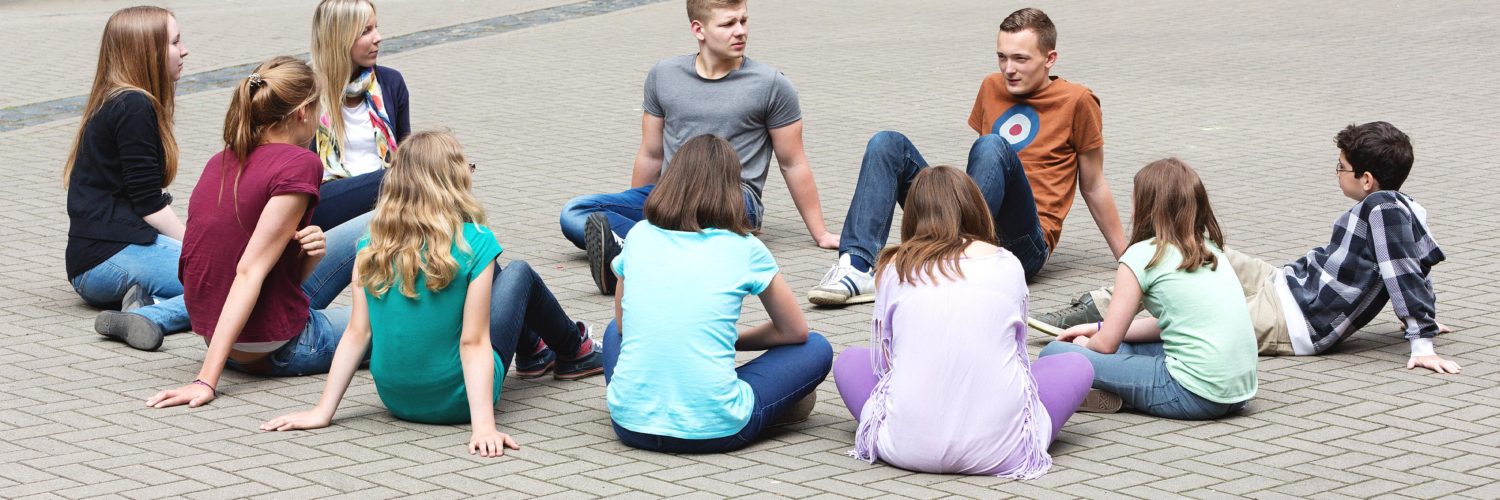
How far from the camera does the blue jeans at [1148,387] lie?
4.92 metres

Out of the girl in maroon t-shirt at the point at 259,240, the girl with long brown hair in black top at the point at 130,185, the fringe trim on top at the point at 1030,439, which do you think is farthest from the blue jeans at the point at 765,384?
the girl with long brown hair in black top at the point at 130,185

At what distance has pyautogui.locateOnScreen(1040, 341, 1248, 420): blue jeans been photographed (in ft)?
16.1

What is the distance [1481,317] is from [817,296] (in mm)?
2407

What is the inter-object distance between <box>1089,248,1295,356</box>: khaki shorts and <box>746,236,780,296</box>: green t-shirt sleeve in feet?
5.22

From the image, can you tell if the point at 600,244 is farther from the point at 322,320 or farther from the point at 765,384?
the point at 765,384

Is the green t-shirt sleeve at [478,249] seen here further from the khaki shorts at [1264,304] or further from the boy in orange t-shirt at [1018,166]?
the khaki shorts at [1264,304]

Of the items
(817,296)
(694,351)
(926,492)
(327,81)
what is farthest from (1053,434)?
(327,81)

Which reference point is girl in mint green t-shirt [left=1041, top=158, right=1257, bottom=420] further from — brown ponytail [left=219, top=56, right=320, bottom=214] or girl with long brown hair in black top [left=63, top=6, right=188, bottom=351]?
girl with long brown hair in black top [left=63, top=6, right=188, bottom=351]

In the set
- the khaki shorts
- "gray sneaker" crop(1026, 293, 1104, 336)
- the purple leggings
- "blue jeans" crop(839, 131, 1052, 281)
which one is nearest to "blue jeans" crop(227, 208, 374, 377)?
the purple leggings

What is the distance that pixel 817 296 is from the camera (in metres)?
6.40

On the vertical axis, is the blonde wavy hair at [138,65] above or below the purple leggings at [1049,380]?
above

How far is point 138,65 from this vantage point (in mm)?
5922

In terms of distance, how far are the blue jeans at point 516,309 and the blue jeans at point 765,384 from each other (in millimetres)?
Answer: 376

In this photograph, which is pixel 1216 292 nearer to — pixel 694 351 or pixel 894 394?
pixel 894 394
